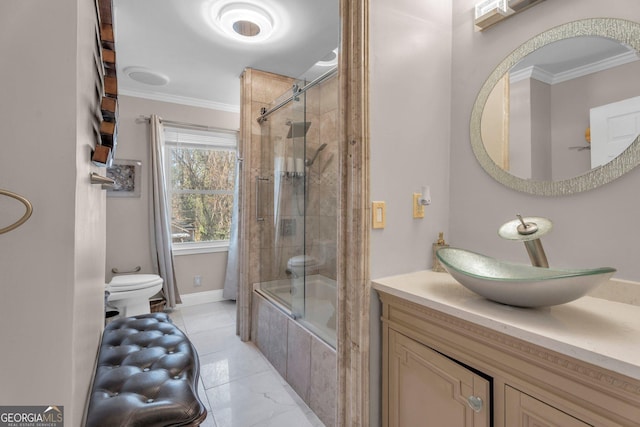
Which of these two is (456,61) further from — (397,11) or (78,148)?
(78,148)

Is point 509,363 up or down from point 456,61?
down

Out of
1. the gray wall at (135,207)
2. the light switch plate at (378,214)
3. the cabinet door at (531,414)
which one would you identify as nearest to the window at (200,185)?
the gray wall at (135,207)

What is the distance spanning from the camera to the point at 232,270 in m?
3.70

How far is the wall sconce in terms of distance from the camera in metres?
1.27

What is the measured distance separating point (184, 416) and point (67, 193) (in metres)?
0.71

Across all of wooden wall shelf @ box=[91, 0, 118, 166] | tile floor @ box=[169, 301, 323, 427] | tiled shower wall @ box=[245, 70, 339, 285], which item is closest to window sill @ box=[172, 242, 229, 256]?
tile floor @ box=[169, 301, 323, 427]

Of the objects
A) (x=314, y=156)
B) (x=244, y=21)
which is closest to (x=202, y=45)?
(x=244, y=21)

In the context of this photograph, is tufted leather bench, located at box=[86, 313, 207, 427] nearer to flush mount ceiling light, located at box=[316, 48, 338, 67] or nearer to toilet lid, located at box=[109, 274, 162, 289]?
toilet lid, located at box=[109, 274, 162, 289]

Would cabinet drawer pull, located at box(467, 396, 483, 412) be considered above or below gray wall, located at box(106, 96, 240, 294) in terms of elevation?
below

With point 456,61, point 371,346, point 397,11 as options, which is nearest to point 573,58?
point 456,61

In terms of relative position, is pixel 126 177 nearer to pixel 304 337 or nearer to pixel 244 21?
pixel 244 21

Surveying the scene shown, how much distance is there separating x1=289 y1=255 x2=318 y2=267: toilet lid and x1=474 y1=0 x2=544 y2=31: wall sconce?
191 cm

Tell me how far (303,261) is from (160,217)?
6.07 ft

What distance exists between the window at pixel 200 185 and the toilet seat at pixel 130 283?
0.67 metres
